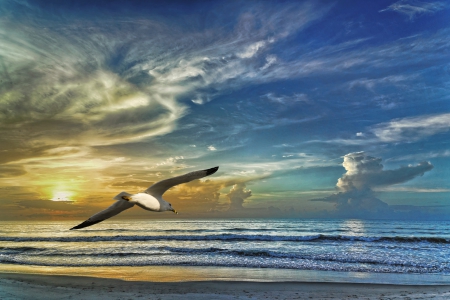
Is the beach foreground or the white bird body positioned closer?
the white bird body

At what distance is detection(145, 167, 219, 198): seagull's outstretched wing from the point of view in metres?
6.92

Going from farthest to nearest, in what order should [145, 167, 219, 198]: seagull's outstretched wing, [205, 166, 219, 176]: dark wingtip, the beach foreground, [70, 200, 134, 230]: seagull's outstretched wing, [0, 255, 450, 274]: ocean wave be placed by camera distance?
1. [0, 255, 450, 274]: ocean wave
2. the beach foreground
3. [70, 200, 134, 230]: seagull's outstretched wing
4. [205, 166, 219, 176]: dark wingtip
5. [145, 167, 219, 198]: seagull's outstretched wing

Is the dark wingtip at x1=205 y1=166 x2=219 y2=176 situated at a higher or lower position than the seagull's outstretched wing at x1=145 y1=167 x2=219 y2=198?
higher

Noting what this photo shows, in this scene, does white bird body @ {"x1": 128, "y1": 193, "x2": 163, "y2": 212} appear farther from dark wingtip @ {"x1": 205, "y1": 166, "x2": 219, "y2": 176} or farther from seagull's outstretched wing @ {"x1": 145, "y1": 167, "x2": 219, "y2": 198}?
dark wingtip @ {"x1": 205, "y1": 166, "x2": 219, "y2": 176}

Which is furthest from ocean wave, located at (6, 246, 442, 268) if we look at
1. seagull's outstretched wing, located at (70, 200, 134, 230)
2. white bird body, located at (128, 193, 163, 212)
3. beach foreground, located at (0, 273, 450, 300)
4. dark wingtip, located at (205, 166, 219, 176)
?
dark wingtip, located at (205, 166, 219, 176)

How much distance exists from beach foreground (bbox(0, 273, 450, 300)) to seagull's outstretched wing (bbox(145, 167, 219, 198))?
381cm

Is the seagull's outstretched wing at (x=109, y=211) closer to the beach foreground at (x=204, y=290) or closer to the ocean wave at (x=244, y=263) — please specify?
the beach foreground at (x=204, y=290)

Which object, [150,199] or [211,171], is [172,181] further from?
[211,171]

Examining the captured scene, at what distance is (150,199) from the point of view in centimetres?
730

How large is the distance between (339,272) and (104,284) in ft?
29.1

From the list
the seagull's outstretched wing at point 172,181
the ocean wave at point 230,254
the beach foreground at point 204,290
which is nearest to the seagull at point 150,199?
the seagull's outstretched wing at point 172,181

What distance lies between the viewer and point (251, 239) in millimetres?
27344

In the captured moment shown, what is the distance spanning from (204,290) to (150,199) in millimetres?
4654

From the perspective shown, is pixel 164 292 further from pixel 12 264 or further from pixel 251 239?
pixel 251 239
